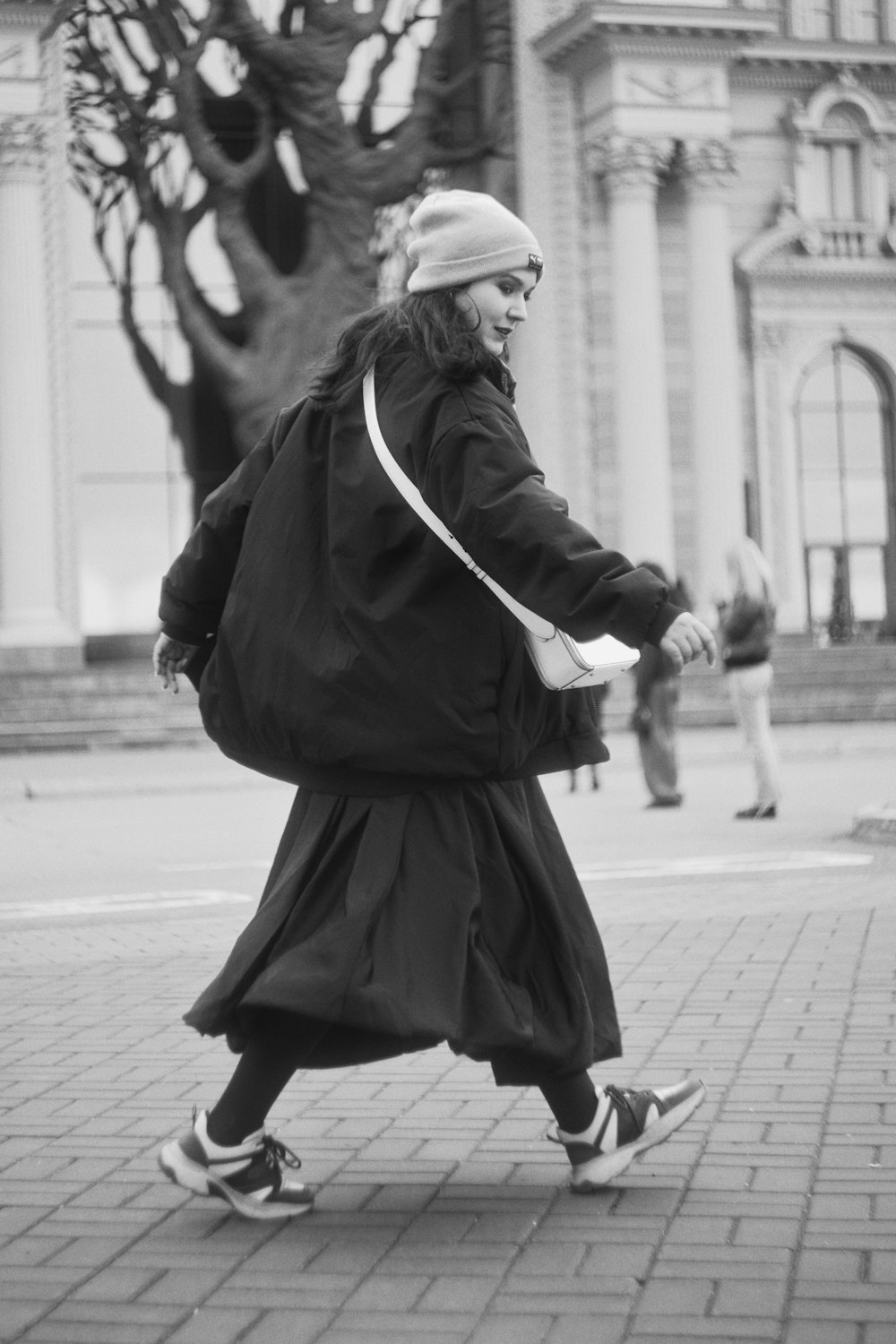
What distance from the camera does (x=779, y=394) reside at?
111ft

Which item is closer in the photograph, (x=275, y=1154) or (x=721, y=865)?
(x=275, y=1154)

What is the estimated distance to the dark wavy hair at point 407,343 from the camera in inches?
144

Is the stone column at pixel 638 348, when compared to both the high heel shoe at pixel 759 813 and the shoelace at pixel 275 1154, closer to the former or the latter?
the high heel shoe at pixel 759 813

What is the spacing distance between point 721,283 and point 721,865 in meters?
23.8

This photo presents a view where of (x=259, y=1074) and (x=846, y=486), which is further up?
(x=846, y=486)

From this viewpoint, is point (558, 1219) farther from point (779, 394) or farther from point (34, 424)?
point (779, 394)

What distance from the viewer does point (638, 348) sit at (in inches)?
1248

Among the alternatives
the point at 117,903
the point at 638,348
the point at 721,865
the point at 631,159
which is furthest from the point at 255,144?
the point at 117,903

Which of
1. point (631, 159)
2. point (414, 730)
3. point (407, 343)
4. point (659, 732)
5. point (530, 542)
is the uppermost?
point (631, 159)

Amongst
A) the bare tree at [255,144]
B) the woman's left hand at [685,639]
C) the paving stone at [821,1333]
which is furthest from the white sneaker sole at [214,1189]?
the bare tree at [255,144]

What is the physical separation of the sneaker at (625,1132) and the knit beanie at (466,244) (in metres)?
1.61

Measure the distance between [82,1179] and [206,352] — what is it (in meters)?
26.7

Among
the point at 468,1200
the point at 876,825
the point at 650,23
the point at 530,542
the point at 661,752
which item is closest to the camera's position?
the point at 530,542

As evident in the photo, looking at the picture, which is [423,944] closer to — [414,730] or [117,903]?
[414,730]
